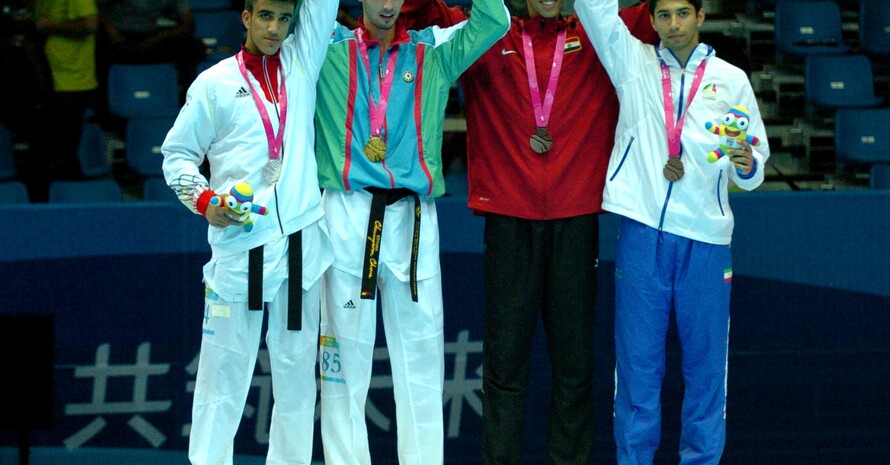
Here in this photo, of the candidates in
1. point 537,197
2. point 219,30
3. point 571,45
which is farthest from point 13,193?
point 571,45

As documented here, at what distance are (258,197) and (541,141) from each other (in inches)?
43.3

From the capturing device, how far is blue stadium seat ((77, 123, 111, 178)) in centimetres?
687

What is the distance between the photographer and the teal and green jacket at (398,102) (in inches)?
181

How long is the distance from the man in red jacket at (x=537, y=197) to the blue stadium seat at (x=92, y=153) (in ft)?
8.82

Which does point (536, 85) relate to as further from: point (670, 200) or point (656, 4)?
point (670, 200)

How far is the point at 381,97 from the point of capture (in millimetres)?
4645

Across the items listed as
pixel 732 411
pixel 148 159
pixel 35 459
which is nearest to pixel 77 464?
pixel 35 459

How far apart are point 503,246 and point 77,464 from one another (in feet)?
A: 7.14

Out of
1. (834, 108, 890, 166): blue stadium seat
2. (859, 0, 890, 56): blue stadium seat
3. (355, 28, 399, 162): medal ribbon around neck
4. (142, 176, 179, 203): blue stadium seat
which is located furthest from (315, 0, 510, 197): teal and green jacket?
(859, 0, 890, 56): blue stadium seat

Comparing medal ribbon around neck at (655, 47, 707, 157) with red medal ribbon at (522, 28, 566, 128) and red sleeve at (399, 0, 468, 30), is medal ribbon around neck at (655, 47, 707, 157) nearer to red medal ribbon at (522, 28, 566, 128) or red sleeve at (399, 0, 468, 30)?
red medal ribbon at (522, 28, 566, 128)

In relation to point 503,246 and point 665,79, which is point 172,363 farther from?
point 665,79

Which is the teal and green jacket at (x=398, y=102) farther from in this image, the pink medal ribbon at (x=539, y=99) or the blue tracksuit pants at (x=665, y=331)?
the blue tracksuit pants at (x=665, y=331)

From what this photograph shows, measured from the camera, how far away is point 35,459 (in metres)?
5.48

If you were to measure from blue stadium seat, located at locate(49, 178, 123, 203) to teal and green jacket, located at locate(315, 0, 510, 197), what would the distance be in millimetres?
2127
